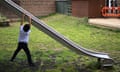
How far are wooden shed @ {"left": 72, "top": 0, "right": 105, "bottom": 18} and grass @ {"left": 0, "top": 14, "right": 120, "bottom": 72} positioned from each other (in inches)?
210

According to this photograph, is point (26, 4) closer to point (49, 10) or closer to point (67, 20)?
point (49, 10)

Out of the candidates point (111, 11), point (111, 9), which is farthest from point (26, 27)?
point (111, 11)

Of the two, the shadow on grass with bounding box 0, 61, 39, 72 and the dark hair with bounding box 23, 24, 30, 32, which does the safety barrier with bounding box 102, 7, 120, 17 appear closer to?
the shadow on grass with bounding box 0, 61, 39, 72

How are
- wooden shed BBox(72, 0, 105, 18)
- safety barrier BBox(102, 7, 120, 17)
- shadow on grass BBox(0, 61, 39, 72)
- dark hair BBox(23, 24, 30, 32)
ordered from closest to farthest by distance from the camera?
shadow on grass BBox(0, 61, 39, 72) < dark hair BBox(23, 24, 30, 32) < safety barrier BBox(102, 7, 120, 17) < wooden shed BBox(72, 0, 105, 18)

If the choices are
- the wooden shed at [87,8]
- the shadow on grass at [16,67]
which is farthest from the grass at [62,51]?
the wooden shed at [87,8]

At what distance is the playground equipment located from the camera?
25620 millimetres

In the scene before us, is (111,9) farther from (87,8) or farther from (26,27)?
(26,27)

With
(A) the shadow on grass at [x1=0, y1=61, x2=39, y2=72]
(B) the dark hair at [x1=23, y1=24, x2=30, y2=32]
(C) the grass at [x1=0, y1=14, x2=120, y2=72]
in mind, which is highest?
(B) the dark hair at [x1=23, y1=24, x2=30, y2=32]

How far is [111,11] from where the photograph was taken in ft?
86.3

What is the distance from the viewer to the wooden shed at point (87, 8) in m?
25.8

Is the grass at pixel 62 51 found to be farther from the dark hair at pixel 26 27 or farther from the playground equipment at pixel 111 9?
the playground equipment at pixel 111 9

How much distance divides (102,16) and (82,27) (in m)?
6.81

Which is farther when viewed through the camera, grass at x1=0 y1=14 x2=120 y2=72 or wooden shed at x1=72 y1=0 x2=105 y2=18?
wooden shed at x1=72 y1=0 x2=105 y2=18

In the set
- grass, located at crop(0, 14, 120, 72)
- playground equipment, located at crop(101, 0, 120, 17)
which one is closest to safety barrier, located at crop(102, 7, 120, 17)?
playground equipment, located at crop(101, 0, 120, 17)
